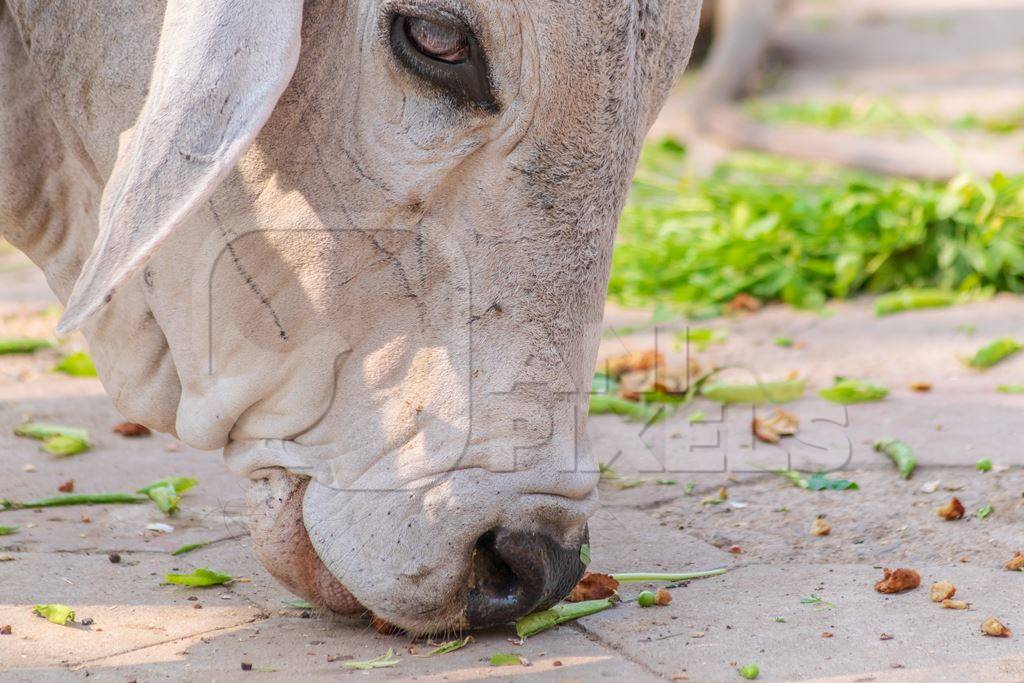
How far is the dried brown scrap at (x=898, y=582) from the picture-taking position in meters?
2.63

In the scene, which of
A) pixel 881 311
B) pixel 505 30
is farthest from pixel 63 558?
pixel 881 311

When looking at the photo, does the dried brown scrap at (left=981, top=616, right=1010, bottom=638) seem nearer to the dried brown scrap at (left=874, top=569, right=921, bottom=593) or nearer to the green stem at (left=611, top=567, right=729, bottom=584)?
the dried brown scrap at (left=874, top=569, right=921, bottom=593)

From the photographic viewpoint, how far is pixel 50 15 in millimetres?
2602

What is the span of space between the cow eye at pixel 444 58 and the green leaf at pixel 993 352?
232 centimetres

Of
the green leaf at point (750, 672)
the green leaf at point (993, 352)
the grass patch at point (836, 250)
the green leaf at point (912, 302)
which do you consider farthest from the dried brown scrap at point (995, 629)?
the grass patch at point (836, 250)

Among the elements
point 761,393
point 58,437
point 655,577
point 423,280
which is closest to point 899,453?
point 761,393

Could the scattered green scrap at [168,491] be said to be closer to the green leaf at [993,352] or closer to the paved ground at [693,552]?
the paved ground at [693,552]

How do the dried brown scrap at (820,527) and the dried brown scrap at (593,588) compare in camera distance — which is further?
the dried brown scrap at (820,527)

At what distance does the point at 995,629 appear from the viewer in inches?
94.9

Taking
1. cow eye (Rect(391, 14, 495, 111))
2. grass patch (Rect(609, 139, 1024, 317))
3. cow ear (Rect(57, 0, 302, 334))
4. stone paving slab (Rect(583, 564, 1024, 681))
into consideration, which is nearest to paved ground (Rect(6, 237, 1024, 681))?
stone paving slab (Rect(583, 564, 1024, 681))

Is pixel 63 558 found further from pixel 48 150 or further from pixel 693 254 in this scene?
pixel 693 254

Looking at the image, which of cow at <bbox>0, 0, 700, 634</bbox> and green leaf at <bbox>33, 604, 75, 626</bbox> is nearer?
cow at <bbox>0, 0, 700, 634</bbox>

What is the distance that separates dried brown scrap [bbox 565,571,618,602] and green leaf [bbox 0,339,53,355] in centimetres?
253

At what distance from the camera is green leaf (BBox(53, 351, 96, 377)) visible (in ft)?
14.1
